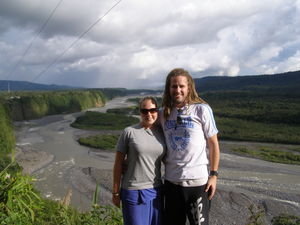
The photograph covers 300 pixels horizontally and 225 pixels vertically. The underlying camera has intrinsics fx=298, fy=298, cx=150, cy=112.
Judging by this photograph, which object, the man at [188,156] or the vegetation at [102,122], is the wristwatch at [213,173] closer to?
the man at [188,156]

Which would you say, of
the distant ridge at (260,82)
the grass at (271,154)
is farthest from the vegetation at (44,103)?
the distant ridge at (260,82)

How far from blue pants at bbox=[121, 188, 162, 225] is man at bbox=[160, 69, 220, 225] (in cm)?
13

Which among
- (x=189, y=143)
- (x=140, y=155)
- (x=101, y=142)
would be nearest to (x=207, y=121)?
(x=189, y=143)

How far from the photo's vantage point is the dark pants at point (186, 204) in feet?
9.04

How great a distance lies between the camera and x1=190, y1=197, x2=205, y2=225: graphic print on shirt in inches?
109

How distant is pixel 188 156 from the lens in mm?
2734

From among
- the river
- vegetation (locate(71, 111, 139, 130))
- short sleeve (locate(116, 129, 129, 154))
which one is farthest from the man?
vegetation (locate(71, 111, 139, 130))

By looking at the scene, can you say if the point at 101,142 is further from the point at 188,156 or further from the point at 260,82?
the point at 260,82

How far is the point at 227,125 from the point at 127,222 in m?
48.1

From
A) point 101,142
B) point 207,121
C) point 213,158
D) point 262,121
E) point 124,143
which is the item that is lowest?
point 101,142

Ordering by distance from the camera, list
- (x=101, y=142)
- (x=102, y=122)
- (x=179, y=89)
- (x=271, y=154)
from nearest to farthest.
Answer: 1. (x=179, y=89)
2. (x=271, y=154)
3. (x=101, y=142)
4. (x=102, y=122)

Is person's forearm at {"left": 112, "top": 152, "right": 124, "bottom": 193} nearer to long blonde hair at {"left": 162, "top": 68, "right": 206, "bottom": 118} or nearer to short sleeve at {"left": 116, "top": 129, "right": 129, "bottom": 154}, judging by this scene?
short sleeve at {"left": 116, "top": 129, "right": 129, "bottom": 154}

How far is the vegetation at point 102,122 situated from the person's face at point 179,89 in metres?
49.7

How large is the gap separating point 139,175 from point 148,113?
1.98 feet
